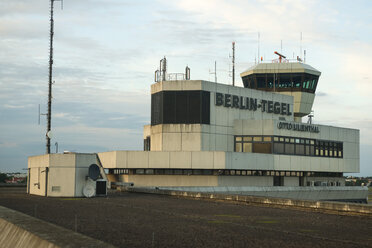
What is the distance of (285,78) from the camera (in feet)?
267

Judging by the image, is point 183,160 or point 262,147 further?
point 262,147

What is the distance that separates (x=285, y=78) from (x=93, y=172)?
5167 centimetres

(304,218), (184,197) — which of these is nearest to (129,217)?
(304,218)

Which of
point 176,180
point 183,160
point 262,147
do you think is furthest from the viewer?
point 262,147

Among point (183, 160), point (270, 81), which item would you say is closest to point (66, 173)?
point (183, 160)

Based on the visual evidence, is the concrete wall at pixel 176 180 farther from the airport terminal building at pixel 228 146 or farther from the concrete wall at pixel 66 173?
the concrete wall at pixel 66 173

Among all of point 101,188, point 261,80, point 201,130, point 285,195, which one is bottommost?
point 285,195

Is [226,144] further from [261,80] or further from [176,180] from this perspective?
[261,80]

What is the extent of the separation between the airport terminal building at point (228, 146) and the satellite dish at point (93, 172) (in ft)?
82.4

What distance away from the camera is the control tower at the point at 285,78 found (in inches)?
3179

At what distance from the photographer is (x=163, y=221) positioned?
18.9 meters

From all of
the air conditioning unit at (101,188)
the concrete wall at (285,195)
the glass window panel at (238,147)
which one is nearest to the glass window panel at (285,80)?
the glass window panel at (238,147)

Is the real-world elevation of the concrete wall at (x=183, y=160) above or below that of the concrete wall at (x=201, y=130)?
below

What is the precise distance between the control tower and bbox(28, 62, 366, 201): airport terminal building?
272cm
